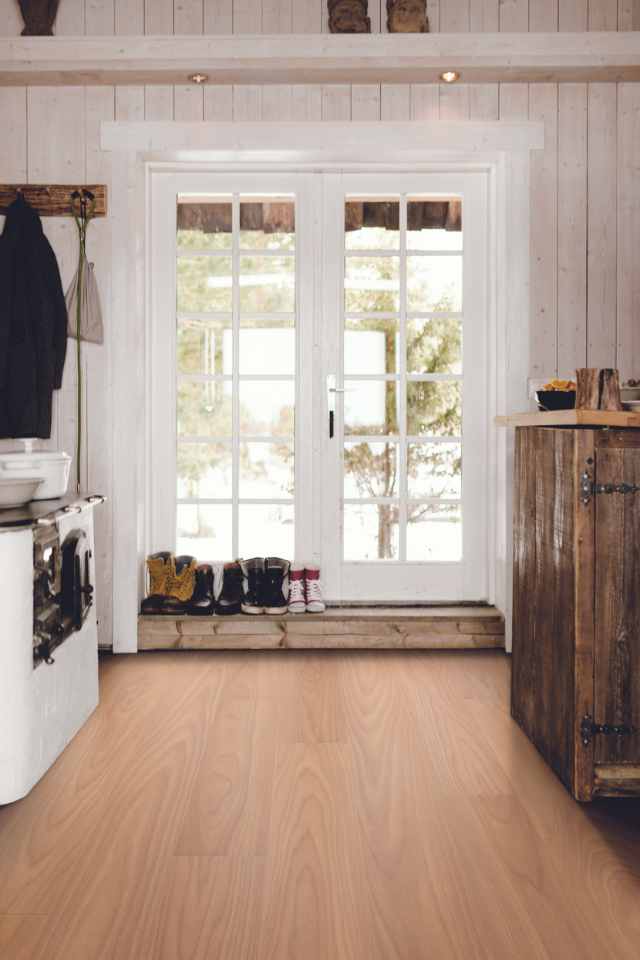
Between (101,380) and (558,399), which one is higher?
(101,380)

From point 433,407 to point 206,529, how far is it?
1.20 metres

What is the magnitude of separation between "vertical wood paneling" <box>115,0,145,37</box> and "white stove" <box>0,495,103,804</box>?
6.87 ft

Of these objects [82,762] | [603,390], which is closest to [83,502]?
[82,762]

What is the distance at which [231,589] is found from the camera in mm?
3574

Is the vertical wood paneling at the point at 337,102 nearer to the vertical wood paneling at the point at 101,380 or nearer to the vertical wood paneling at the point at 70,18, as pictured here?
the vertical wood paneling at the point at 101,380

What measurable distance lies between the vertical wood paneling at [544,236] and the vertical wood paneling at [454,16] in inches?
15.3

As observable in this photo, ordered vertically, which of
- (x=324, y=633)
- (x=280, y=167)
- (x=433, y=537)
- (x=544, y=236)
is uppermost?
(x=280, y=167)

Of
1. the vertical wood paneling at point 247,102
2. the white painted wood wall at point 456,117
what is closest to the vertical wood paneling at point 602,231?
the white painted wood wall at point 456,117

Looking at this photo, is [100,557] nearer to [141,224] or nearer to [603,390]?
[141,224]

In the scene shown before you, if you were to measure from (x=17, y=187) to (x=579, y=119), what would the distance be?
2.43 metres

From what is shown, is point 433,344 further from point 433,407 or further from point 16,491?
point 16,491

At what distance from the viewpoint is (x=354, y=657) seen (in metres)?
3.37

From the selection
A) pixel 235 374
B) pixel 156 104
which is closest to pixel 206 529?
pixel 235 374

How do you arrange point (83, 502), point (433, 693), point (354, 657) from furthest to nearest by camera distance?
point (354, 657) → point (433, 693) → point (83, 502)
